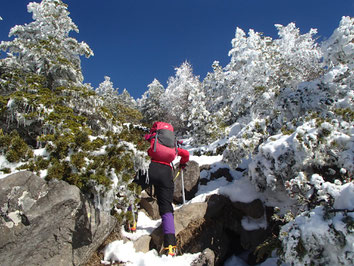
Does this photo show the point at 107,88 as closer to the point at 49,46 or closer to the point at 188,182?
the point at 49,46

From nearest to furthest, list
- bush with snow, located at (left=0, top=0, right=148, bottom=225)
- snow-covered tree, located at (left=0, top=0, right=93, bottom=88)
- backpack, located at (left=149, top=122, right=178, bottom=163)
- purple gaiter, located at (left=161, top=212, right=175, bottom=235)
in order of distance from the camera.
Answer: bush with snow, located at (left=0, top=0, right=148, bottom=225) → purple gaiter, located at (left=161, top=212, right=175, bottom=235) → backpack, located at (left=149, top=122, right=178, bottom=163) → snow-covered tree, located at (left=0, top=0, right=93, bottom=88)

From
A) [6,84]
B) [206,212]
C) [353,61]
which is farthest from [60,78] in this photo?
[353,61]

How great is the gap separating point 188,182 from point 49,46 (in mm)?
7266

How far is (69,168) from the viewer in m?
3.50

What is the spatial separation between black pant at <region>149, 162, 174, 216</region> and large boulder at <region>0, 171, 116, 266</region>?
1.28 meters

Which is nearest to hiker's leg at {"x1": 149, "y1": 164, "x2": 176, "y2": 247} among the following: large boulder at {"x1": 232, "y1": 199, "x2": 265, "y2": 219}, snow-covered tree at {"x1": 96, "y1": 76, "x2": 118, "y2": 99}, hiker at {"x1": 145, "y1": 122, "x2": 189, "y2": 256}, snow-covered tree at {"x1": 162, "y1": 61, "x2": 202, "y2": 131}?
hiker at {"x1": 145, "y1": 122, "x2": 189, "y2": 256}

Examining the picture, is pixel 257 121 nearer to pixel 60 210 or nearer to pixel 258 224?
pixel 258 224

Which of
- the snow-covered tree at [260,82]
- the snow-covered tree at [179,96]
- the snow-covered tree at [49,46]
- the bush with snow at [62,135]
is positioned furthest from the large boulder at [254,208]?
the snow-covered tree at [179,96]

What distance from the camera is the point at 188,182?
664cm

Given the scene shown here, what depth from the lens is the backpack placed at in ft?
14.6

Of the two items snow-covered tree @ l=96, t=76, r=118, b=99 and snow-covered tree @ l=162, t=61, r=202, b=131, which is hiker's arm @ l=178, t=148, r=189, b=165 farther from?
snow-covered tree @ l=96, t=76, r=118, b=99

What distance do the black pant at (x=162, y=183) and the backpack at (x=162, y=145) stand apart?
6.6 inches

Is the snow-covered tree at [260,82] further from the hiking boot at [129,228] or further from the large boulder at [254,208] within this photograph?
the hiking boot at [129,228]

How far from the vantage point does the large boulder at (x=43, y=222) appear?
2.88 meters
